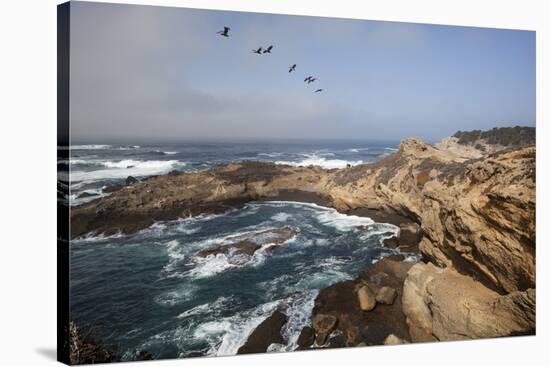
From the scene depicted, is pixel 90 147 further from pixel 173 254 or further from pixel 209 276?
pixel 209 276

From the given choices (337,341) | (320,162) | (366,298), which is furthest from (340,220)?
(337,341)

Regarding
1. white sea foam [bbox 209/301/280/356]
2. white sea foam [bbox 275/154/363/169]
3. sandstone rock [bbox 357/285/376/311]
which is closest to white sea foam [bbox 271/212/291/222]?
white sea foam [bbox 275/154/363/169]

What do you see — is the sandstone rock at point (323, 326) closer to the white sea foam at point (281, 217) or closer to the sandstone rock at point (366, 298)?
the sandstone rock at point (366, 298)

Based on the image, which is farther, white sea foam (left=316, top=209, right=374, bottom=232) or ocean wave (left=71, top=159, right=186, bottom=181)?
white sea foam (left=316, top=209, right=374, bottom=232)

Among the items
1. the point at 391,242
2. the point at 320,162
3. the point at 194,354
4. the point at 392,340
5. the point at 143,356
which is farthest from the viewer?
the point at 391,242

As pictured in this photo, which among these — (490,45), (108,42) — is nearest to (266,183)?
(108,42)

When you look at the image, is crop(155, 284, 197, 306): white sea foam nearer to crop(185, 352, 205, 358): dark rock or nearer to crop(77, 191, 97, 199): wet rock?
crop(185, 352, 205, 358): dark rock
